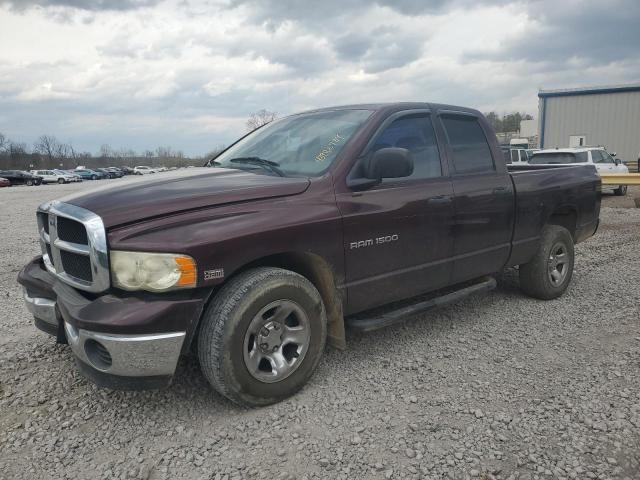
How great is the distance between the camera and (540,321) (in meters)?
4.52

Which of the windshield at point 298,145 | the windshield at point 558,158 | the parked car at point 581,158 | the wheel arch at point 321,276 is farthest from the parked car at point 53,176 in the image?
the wheel arch at point 321,276

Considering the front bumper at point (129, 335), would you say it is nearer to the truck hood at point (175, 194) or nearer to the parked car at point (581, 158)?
the truck hood at point (175, 194)

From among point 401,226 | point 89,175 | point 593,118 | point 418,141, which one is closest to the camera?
point 401,226

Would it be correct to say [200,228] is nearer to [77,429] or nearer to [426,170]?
[77,429]

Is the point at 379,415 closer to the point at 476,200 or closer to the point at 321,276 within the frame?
the point at 321,276

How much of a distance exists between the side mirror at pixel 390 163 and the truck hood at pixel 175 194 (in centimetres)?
46

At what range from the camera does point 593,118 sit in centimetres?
3309

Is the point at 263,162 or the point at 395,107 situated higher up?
the point at 395,107

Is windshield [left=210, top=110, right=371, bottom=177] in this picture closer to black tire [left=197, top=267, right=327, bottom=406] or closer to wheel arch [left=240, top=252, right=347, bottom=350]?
wheel arch [left=240, top=252, right=347, bottom=350]

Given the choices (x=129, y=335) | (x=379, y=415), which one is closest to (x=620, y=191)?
(x=379, y=415)

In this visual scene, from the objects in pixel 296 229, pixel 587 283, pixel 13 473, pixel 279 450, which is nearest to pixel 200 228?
pixel 296 229

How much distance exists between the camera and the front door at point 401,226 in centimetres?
336

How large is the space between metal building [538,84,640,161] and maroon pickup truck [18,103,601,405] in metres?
33.6

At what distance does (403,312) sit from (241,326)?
1.35m
